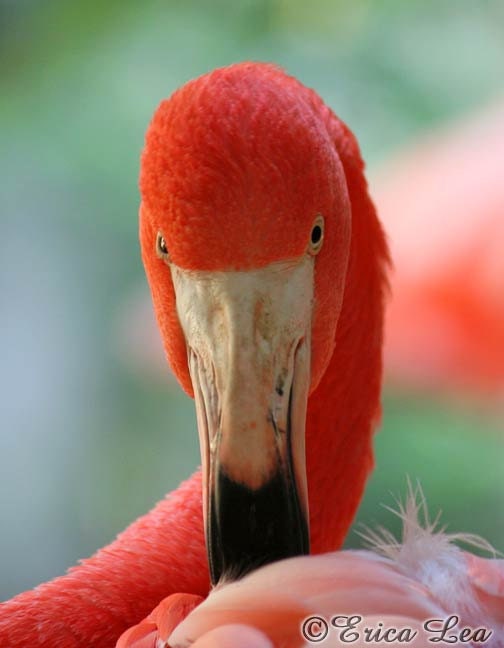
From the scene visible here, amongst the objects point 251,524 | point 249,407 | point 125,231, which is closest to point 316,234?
point 249,407

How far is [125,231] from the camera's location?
2.67 m

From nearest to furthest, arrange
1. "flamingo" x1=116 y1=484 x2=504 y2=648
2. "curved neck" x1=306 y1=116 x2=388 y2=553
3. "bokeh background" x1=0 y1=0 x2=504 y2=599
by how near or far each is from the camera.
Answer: "flamingo" x1=116 y1=484 x2=504 y2=648 → "curved neck" x1=306 y1=116 x2=388 y2=553 → "bokeh background" x1=0 y1=0 x2=504 y2=599

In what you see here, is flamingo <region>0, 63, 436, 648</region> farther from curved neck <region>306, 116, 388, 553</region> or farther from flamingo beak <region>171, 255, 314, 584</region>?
curved neck <region>306, 116, 388, 553</region>

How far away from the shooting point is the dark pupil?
1.03 meters

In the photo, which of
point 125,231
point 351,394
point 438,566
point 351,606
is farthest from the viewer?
point 125,231

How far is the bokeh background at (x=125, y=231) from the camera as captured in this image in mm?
2566

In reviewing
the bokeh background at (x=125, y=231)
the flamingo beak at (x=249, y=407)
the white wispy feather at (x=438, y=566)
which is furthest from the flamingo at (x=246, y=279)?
the bokeh background at (x=125, y=231)

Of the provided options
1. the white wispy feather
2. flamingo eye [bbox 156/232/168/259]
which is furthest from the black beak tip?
flamingo eye [bbox 156/232/168/259]

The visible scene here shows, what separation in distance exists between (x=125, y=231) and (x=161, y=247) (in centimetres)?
168

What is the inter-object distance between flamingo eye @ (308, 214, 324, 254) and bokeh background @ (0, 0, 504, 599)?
4.89 ft

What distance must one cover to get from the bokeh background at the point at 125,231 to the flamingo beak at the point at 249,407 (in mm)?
1547

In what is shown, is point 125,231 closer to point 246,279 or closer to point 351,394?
point 351,394

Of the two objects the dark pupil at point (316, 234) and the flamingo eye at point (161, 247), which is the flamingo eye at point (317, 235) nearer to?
the dark pupil at point (316, 234)

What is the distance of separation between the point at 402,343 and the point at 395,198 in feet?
1.38
